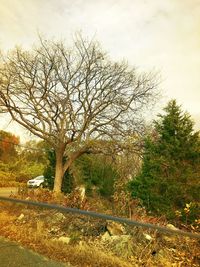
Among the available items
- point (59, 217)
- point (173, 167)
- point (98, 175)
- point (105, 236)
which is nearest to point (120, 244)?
point (105, 236)

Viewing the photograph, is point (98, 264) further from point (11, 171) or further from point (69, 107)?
point (11, 171)

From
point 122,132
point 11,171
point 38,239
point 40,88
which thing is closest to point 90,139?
point 122,132

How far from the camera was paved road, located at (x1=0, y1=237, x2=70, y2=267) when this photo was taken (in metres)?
4.95

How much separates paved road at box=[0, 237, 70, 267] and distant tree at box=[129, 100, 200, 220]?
7.48 metres

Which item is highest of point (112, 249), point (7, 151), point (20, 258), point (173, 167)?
point (7, 151)

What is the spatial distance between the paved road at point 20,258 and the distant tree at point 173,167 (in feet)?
24.5

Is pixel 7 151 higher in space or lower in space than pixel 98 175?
higher

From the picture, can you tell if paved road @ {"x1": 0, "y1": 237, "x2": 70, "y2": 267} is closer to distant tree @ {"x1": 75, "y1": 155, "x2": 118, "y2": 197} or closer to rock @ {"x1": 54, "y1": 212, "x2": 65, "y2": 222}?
rock @ {"x1": 54, "y1": 212, "x2": 65, "y2": 222}

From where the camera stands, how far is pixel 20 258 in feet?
17.2

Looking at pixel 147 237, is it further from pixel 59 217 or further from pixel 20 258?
pixel 59 217

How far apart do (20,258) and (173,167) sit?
8.51 meters

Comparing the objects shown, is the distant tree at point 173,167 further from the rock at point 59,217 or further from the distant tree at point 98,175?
the distant tree at point 98,175

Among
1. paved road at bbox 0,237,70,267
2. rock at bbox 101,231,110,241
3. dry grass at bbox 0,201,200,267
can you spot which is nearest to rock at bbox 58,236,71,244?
dry grass at bbox 0,201,200,267

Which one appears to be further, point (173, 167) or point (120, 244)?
point (173, 167)
